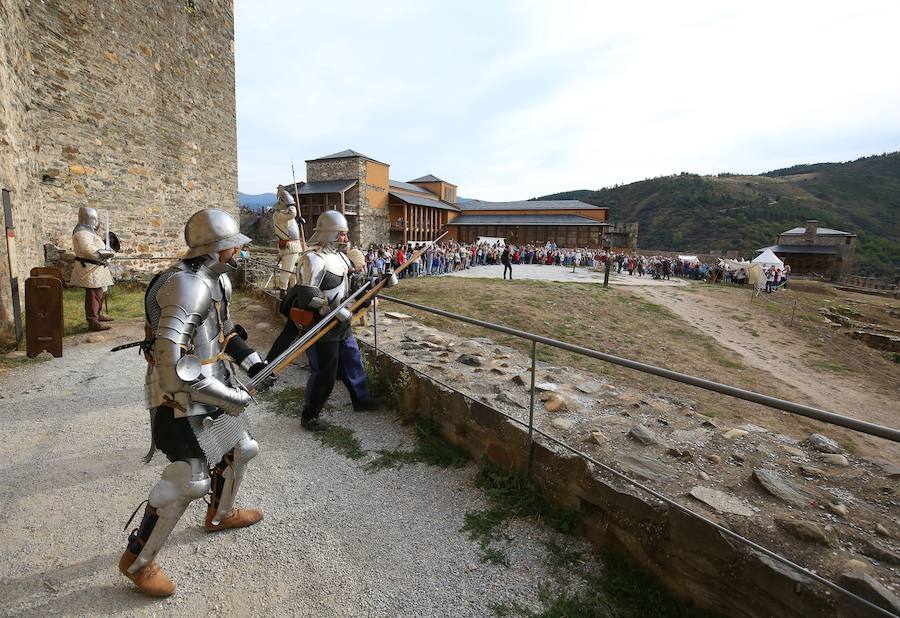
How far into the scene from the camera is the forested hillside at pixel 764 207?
202ft

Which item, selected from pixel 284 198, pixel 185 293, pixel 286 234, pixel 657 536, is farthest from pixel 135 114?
pixel 657 536

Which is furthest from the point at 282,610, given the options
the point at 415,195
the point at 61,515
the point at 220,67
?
the point at 415,195

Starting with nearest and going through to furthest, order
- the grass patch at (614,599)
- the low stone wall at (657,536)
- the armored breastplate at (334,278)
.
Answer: the low stone wall at (657,536) → the grass patch at (614,599) → the armored breastplate at (334,278)

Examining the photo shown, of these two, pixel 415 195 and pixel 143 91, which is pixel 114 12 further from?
pixel 415 195

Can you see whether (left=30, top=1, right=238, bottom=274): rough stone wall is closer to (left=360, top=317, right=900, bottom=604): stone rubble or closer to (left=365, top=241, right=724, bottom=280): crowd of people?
(left=365, top=241, right=724, bottom=280): crowd of people

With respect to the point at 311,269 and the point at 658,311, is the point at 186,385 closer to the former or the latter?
the point at 311,269

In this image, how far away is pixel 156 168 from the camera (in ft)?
41.7

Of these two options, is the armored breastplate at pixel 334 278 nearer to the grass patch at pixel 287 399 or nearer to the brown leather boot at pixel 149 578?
the grass patch at pixel 287 399

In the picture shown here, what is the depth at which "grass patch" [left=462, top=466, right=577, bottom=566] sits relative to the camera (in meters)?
2.74

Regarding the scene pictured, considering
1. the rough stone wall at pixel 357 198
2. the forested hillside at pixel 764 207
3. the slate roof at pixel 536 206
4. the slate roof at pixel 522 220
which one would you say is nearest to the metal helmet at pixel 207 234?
the rough stone wall at pixel 357 198

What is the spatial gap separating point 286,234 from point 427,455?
4894mm

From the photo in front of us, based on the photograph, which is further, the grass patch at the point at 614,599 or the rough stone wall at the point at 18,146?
the rough stone wall at the point at 18,146

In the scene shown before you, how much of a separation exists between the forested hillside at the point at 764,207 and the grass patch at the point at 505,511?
6058 cm

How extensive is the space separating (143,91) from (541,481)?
14462mm
